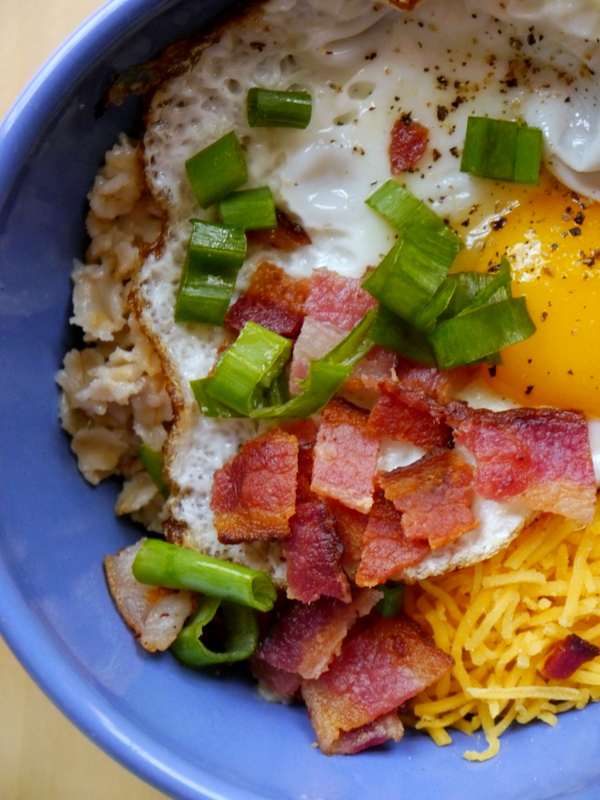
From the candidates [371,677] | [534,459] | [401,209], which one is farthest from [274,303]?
[371,677]

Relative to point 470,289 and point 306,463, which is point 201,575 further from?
point 470,289

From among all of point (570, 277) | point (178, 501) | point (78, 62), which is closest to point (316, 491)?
point (178, 501)

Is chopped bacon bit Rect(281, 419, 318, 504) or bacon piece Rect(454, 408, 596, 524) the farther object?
chopped bacon bit Rect(281, 419, 318, 504)

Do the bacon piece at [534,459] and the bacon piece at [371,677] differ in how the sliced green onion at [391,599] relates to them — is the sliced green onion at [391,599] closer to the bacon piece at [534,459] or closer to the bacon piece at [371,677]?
the bacon piece at [371,677]

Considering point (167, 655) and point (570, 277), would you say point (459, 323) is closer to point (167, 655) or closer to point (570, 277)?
point (570, 277)

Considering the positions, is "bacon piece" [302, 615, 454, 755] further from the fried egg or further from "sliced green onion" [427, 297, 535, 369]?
"sliced green onion" [427, 297, 535, 369]

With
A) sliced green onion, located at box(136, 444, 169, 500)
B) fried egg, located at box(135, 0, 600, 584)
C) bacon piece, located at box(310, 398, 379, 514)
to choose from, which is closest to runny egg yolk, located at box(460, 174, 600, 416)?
fried egg, located at box(135, 0, 600, 584)

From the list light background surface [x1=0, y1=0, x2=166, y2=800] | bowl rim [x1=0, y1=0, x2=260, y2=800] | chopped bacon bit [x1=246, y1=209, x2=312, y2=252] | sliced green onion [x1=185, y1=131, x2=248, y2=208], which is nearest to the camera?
bowl rim [x1=0, y1=0, x2=260, y2=800]
